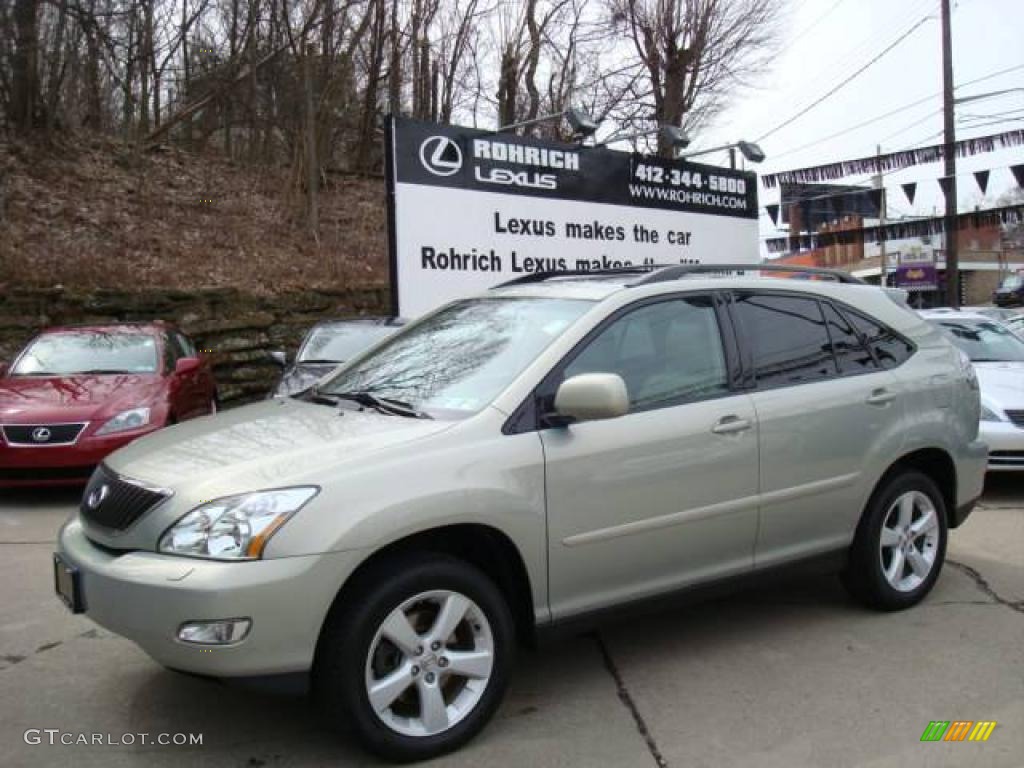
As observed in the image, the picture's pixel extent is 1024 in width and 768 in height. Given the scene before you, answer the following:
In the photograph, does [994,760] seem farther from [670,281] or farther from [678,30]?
[678,30]

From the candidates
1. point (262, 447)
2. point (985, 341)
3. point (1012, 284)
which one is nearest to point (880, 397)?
point (262, 447)

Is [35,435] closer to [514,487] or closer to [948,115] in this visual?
[514,487]

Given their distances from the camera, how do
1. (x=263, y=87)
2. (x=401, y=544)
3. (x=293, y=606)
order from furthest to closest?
(x=263, y=87) → (x=401, y=544) → (x=293, y=606)

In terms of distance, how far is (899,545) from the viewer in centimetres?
450

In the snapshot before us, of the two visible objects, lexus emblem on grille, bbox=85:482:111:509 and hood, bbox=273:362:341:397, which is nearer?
lexus emblem on grille, bbox=85:482:111:509

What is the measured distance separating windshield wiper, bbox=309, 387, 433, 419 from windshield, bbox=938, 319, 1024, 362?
21.0 ft

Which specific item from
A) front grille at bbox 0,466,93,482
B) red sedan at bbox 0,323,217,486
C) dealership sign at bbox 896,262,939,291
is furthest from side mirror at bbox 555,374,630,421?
dealership sign at bbox 896,262,939,291

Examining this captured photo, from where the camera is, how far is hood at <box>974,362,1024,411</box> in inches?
287

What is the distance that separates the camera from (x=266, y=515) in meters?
2.83

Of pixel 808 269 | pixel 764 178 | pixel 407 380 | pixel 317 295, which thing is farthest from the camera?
pixel 764 178

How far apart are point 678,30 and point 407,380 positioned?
22.1 m

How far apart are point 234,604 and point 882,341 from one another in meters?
3.39

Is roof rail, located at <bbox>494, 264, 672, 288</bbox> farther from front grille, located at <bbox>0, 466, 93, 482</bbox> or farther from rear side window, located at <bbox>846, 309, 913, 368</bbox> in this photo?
front grille, located at <bbox>0, 466, 93, 482</bbox>

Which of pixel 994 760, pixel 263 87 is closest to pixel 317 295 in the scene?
pixel 263 87
